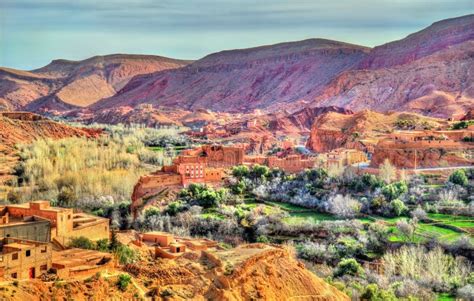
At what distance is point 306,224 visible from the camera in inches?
1435

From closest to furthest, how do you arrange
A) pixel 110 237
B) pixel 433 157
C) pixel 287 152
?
pixel 110 237 → pixel 433 157 → pixel 287 152

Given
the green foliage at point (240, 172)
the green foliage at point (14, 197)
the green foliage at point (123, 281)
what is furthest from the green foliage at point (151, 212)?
the green foliage at point (123, 281)

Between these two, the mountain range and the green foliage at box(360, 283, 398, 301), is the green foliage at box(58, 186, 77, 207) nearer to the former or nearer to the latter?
the green foliage at box(360, 283, 398, 301)

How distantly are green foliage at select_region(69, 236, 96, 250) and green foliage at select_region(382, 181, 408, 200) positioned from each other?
21.7 meters

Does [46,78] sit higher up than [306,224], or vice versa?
[46,78]

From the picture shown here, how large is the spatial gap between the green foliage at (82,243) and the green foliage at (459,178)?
2508 cm

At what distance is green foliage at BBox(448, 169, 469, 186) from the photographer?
136 feet

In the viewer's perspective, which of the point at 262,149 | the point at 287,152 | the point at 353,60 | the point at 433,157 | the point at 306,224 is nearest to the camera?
the point at 306,224

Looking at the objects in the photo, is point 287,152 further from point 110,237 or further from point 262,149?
point 110,237

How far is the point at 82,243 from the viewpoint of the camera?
21891 millimetres

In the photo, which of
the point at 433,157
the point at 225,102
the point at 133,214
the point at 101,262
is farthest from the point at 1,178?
the point at 225,102

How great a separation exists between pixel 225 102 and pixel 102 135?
205 ft

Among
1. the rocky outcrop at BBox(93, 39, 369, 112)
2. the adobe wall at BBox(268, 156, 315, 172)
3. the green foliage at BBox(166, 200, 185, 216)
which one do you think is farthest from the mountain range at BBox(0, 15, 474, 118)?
the green foliage at BBox(166, 200, 185, 216)

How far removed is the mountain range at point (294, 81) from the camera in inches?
3718
